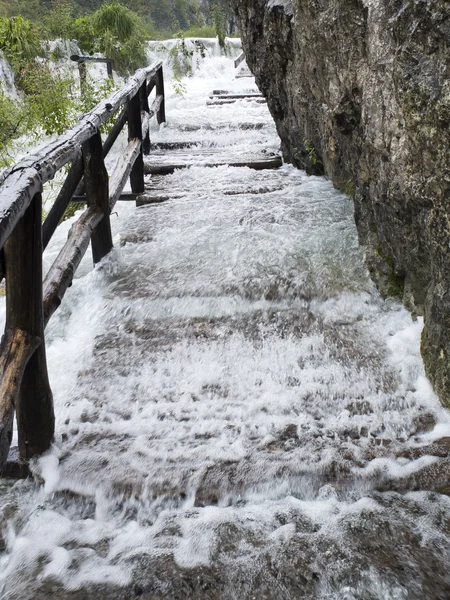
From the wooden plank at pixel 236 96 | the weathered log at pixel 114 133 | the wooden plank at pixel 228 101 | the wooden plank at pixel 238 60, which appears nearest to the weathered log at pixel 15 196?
the weathered log at pixel 114 133

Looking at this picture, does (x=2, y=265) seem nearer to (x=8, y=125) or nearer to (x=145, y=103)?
(x=145, y=103)

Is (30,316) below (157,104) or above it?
below

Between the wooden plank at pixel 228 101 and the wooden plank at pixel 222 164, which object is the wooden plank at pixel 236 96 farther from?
the wooden plank at pixel 222 164

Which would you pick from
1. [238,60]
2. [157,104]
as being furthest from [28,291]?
[238,60]

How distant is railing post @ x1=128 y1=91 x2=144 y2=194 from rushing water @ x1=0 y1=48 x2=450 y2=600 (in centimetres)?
162

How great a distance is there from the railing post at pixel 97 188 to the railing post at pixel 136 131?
5.04 ft

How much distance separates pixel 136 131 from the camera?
4793mm

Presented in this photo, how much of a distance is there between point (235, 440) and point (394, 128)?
64.2 inches

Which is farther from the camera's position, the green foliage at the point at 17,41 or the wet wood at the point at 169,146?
the green foliage at the point at 17,41

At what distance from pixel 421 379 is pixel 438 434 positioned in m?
0.36

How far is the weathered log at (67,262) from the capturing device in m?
2.40

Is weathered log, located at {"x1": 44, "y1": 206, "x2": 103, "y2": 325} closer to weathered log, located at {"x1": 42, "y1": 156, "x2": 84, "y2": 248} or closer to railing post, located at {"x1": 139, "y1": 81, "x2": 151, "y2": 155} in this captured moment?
weathered log, located at {"x1": 42, "y1": 156, "x2": 84, "y2": 248}


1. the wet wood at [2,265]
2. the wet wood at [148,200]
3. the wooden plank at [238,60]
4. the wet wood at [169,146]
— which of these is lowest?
the wet wood at [148,200]

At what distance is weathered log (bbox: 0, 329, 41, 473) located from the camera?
63.9 inches
